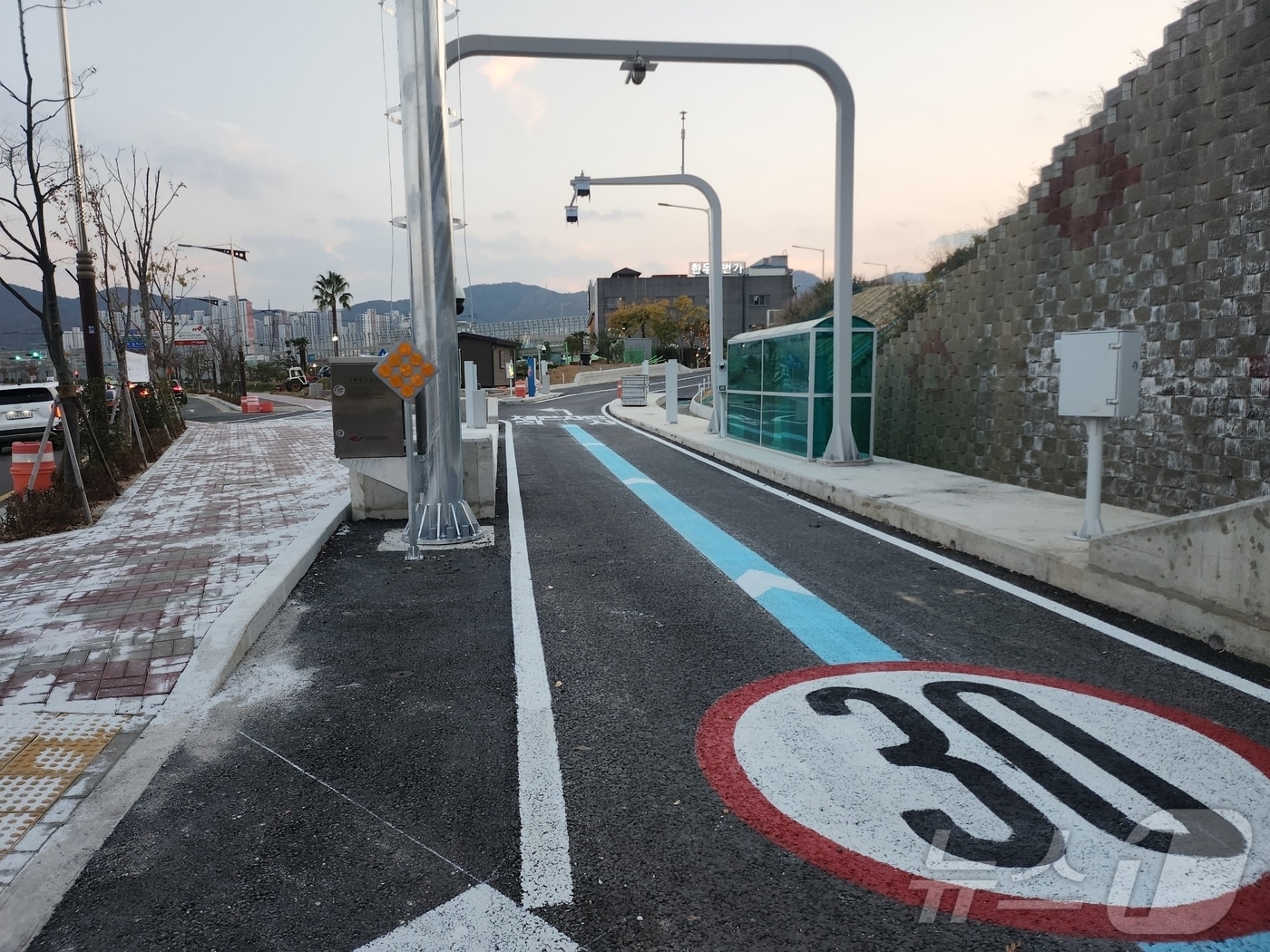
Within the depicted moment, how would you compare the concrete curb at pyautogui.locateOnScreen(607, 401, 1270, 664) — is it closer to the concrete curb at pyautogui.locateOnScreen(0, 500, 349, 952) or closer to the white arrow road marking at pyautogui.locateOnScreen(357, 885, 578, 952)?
the white arrow road marking at pyautogui.locateOnScreen(357, 885, 578, 952)

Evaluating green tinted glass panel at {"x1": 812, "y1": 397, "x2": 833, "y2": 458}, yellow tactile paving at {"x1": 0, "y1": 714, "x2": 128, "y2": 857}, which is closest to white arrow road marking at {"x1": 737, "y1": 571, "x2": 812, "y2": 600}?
yellow tactile paving at {"x1": 0, "y1": 714, "x2": 128, "y2": 857}

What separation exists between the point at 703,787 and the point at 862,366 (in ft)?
37.6

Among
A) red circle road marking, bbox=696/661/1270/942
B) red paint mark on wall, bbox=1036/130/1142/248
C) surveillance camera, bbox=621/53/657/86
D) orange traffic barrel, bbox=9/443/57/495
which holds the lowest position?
red circle road marking, bbox=696/661/1270/942

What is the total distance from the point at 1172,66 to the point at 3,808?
409 inches

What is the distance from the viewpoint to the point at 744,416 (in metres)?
18.6

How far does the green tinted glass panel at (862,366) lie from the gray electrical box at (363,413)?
7.69 meters

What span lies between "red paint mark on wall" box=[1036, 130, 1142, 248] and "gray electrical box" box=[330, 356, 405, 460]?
25.0 ft

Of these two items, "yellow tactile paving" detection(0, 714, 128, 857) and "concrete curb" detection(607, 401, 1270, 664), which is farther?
"concrete curb" detection(607, 401, 1270, 664)

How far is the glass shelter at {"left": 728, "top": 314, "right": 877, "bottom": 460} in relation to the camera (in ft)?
46.3

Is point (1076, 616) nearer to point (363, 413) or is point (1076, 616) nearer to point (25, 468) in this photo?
point (363, 413)

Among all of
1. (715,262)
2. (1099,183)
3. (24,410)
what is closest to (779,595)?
(1099,183)

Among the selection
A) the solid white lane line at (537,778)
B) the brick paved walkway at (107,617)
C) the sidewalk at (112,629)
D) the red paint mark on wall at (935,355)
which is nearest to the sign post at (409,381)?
the sidewalk at (112,629)

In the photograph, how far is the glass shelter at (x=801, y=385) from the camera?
1411 cm

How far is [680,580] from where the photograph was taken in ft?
23.3
